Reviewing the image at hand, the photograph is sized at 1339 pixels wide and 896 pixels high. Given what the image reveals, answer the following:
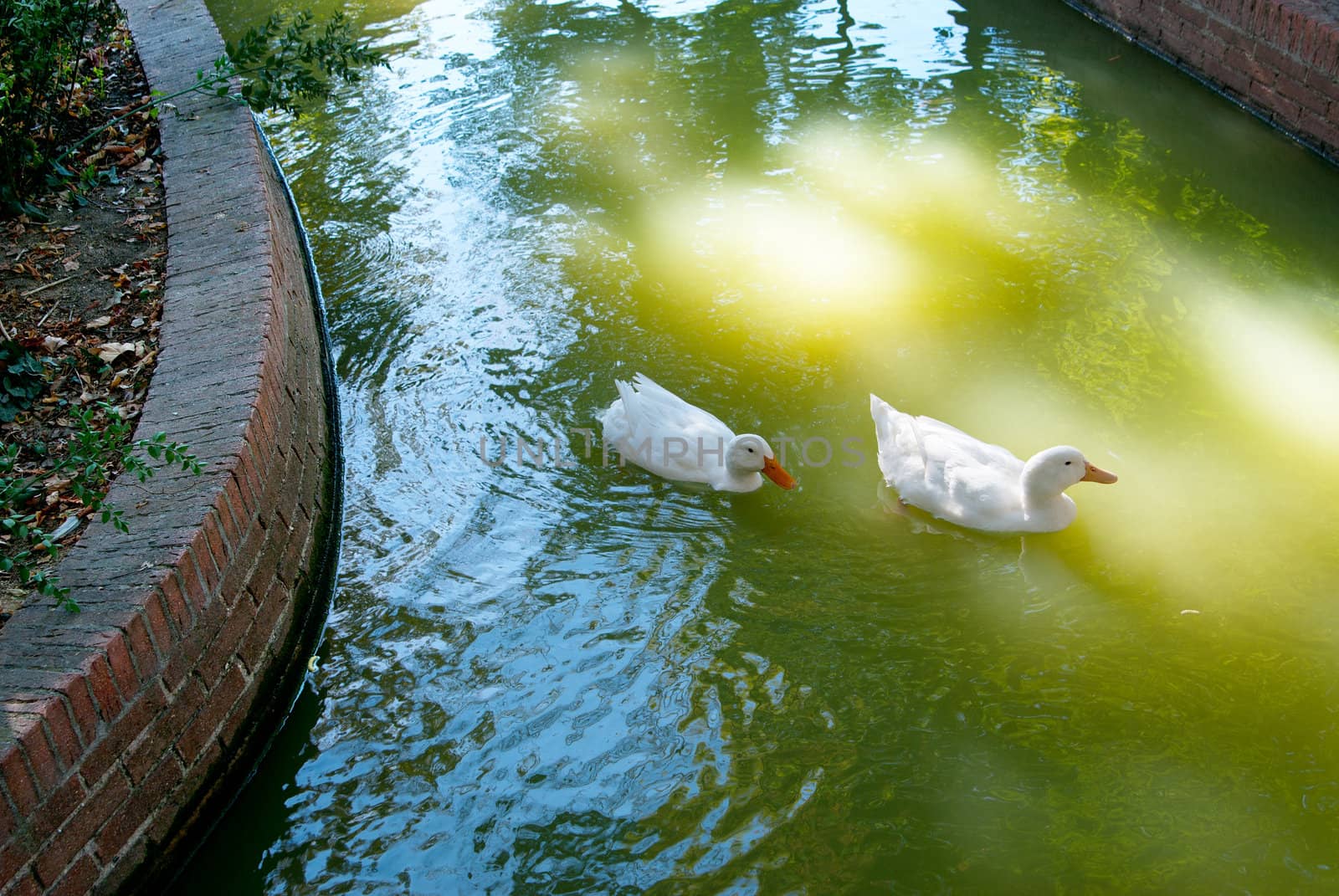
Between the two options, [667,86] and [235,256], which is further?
[667,86]

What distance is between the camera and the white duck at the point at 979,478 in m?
4.53

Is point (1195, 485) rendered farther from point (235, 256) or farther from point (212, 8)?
point (212, 8)

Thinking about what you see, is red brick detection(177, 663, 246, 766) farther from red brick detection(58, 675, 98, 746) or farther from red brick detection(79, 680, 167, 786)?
red brick detection(58, 675, 98, 746)

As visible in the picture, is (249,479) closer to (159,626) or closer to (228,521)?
(228,521)

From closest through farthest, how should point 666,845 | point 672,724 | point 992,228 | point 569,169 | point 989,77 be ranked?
1. point 666,845
2. point 672,724
3. point 992,228
4. point 569,169
5. point 989,77

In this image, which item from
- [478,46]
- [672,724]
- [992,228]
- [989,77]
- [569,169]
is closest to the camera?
[672,724]

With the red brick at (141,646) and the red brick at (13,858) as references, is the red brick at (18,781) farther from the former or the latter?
the red brick at (141,646)

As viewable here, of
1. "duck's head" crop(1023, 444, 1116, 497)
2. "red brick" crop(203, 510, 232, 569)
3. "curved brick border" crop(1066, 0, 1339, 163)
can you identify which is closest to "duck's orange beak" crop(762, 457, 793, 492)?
"duck's head" crop(1023, 444, 1116, 497)

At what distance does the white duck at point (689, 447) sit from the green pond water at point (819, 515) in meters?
0.11

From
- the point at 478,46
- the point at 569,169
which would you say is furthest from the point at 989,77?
the point at 478,46

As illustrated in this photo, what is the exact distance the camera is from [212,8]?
11.7 meters

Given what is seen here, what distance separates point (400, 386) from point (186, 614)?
2.43 meters

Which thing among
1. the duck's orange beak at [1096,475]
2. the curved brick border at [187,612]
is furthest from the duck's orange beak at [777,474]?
the curved brick border at [187,612]

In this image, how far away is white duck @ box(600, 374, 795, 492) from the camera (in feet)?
15.9
